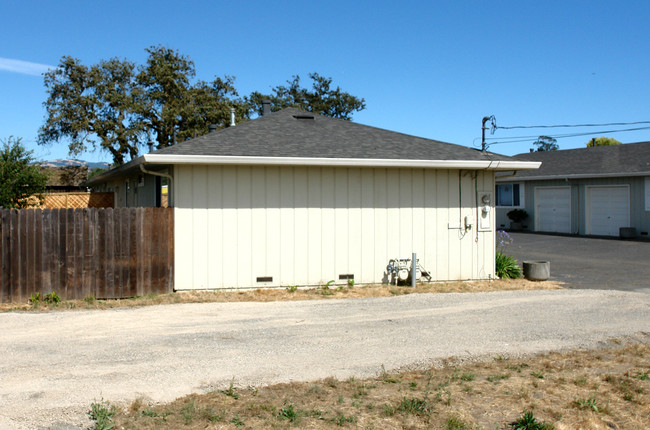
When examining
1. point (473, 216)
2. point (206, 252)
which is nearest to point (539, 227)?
point (473, 216)

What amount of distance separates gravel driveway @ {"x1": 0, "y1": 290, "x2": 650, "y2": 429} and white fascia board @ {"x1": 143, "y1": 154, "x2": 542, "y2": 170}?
2.62 metres

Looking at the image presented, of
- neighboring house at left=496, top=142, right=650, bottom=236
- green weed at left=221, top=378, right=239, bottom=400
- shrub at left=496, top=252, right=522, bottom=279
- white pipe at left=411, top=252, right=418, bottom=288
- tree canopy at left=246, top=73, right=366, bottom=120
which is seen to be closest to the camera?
green weed at left=221, top=378, right=239, bottom=400

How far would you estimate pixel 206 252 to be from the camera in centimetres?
1105

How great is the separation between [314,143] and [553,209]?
1888cm

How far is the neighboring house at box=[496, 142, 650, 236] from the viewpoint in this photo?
23.7m

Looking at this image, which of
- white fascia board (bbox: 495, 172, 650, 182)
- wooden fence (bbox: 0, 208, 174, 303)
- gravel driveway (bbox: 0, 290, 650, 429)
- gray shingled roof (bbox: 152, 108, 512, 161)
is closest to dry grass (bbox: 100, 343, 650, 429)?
gravel driveway (bbox: 0, 290, 650, 429)

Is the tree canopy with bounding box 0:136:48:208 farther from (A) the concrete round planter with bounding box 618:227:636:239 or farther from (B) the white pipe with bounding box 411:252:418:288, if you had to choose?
(A) the concrete round planter with bounding box 618:227:636:239

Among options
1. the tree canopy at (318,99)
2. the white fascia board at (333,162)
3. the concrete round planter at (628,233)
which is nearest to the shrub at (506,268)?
the white fascia board at (333,162)

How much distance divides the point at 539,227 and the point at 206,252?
69.4ft

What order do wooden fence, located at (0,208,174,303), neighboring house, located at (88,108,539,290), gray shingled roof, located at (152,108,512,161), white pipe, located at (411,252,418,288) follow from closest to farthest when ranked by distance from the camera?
wooden fence, located at (0,208,174,303) → neighboring house, located at (88,108,539,290) → gray shingled roof, located at (152,108,512,161) → white pipe, located at (411,252,418,288)

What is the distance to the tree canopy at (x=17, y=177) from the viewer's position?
44.3 feet

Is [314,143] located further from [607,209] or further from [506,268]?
[607,209]

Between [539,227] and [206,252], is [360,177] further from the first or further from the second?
[539,227]

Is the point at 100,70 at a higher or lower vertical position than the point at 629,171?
higher
